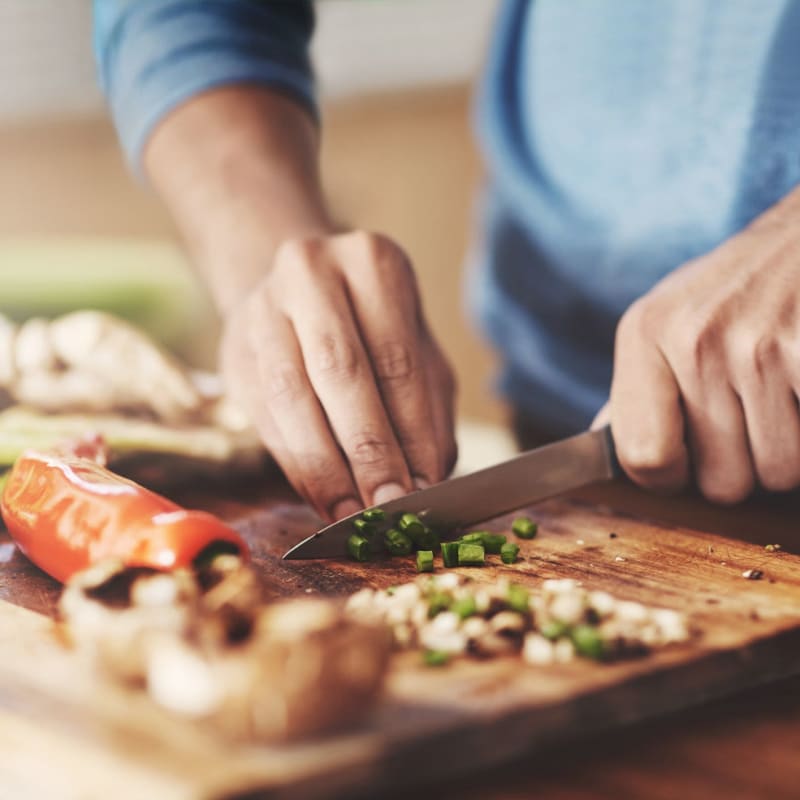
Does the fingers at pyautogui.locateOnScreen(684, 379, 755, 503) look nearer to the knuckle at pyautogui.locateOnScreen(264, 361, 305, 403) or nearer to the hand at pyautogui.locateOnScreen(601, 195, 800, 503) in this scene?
the hand at pyautogui.locateOnScreen(601, 195, 800, 503)

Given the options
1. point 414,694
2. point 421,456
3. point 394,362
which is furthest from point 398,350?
point 414,694

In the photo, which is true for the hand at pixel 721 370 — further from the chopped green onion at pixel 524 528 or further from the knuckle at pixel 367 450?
the knuckle at pixel 367 450

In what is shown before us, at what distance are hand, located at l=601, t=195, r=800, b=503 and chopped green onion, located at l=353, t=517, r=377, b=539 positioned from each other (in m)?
0.30

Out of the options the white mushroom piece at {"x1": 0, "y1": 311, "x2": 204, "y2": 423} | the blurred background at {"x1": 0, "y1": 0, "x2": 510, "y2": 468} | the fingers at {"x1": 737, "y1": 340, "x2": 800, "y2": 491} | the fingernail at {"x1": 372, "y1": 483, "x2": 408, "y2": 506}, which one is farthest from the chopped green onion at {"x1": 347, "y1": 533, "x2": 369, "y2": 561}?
the blurred background at {"x1": 0, "y1": 0, "x2": 510, "y2": 468}

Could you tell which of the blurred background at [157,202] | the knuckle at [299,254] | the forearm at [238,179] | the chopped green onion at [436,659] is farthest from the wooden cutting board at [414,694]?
→ the blurred background at [157,202]

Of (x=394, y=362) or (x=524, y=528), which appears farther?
(x=394, y=362)

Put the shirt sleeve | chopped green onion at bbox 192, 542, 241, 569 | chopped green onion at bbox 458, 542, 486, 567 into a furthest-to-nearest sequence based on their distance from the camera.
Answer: the shirt sleeve, chopped green onion at bbox 458, 542, 486, 567, chopped green onion at bbox 192, 542, 241, 569

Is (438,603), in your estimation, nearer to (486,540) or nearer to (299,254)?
(486,540)

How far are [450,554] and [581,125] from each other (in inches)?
36.4

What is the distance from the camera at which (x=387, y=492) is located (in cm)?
109

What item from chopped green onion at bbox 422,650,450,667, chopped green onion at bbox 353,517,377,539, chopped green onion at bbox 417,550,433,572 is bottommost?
chopped green onion at bbox 417,550,433,572

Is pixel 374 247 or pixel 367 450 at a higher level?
pixel 374 247

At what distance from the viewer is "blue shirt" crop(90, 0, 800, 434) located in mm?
1382

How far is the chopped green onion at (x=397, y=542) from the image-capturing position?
0.98 metres
